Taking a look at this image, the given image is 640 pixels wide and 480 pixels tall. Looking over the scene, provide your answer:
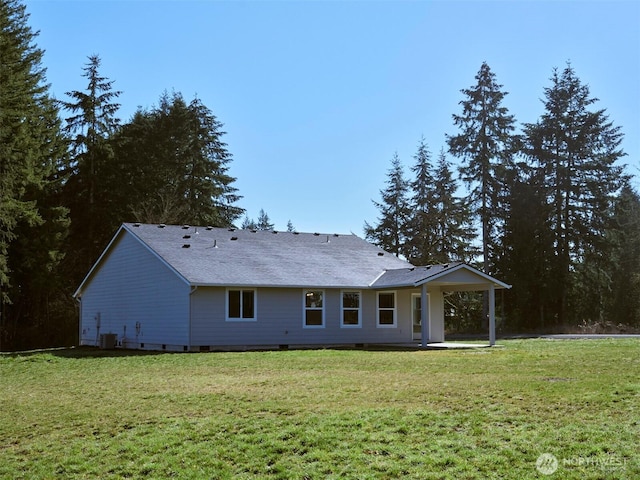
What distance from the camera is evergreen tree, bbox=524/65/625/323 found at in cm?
4572

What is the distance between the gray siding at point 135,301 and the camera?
26.1 m

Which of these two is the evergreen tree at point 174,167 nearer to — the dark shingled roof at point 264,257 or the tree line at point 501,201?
the tree line at point 501,201

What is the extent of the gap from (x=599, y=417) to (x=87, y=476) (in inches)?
241

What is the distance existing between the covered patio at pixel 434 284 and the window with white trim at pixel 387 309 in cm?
76

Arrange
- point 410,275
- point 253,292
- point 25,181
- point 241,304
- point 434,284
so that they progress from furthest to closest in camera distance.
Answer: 1. point 25,181
2. point 434,284
3. point 410,275
4. point 253,292
5. point 241,304

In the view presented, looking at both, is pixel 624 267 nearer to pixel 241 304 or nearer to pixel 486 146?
pixel 486 146

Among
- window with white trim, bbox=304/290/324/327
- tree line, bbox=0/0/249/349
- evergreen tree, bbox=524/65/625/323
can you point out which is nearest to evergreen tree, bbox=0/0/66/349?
tree line, bbox=0/0/249/349

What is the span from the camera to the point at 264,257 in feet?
96.7

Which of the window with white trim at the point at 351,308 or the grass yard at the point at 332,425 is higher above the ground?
the window with white trim at the point at 351,308

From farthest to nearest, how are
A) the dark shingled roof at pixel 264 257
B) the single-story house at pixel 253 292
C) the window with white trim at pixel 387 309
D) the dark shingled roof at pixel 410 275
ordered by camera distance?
the window with white trim at pixel 387 309, the dark shingled roof at pixel 410 275, the dark shingled roof at pixel 264 257, the single-story house at pixel 253 292

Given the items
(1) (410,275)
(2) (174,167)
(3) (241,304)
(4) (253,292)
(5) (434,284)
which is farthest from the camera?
(2) (174,167)

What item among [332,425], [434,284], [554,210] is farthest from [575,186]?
[332,425]

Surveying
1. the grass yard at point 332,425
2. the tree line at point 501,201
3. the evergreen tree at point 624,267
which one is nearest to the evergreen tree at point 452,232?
the tree line at point 501,201

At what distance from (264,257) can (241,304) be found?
3.38 meters
